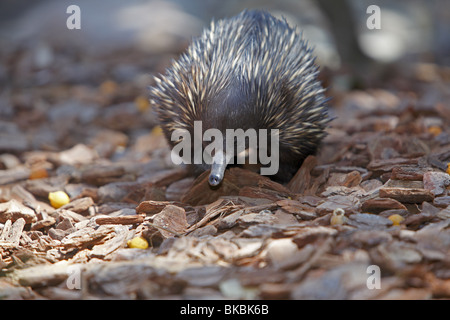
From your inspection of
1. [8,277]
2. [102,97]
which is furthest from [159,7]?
[8,277]

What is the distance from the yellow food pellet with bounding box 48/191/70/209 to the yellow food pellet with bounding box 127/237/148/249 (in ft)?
3.93

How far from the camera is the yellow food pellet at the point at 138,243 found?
345cm

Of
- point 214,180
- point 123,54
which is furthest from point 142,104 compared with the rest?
point 214,180

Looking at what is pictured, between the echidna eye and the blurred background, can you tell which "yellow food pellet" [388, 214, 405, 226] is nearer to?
the echidna eye

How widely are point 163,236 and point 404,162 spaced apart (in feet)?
7.36

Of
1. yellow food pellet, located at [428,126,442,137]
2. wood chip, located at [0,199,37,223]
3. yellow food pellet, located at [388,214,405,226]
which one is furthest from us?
yellow food pellet, located at [428,126,442,137]

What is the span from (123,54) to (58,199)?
637cm

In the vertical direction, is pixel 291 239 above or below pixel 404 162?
below

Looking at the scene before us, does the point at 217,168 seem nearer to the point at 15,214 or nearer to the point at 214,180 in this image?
the point at 214,180

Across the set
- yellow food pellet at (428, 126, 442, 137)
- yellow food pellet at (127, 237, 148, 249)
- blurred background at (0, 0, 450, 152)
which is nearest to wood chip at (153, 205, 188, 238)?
yellow food pellet at (127, 237, 148, 249)

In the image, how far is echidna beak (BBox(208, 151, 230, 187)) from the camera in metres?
3.52

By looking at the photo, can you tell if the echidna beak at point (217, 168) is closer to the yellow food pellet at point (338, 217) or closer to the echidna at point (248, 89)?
the echidna at point (248, 89)

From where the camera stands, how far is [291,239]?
10.0 ft

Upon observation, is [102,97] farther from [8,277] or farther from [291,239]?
[291,239]
